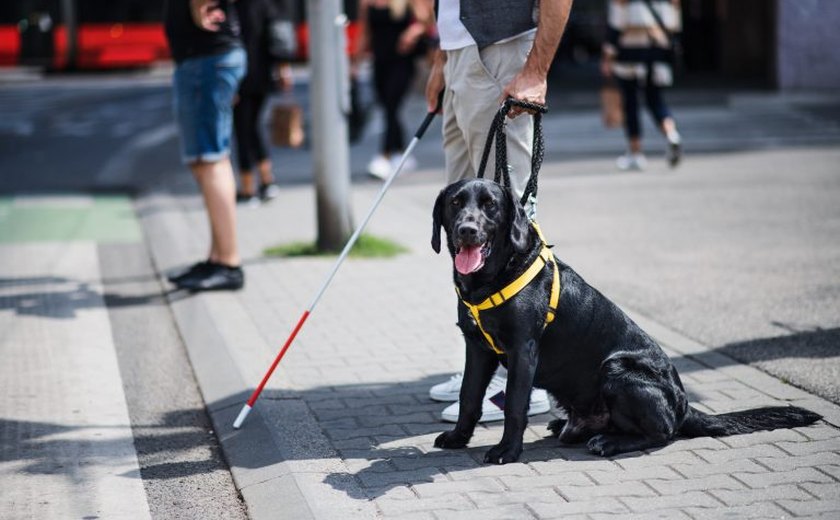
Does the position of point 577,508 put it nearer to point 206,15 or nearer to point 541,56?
point 541,56

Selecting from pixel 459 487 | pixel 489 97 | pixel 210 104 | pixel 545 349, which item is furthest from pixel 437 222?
pixel 210 104

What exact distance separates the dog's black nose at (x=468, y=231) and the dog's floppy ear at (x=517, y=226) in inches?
8.2

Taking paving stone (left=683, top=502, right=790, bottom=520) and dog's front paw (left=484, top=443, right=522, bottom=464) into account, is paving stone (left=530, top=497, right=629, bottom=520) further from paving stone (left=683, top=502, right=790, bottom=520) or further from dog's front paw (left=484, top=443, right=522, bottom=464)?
dog's front paw (left=484, top=443, right=522, bottom=464)

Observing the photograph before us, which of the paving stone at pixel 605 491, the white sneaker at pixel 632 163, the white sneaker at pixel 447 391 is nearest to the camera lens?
the paving stone at pixel 605 491

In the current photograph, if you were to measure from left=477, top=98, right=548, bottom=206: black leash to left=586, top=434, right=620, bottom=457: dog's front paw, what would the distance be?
3.09ft

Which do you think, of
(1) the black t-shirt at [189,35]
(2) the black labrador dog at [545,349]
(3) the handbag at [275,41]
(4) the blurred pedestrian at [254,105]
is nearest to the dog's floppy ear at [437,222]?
(2) the black labrador dog at [545,349]

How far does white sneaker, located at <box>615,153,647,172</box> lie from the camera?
1280 centimetres

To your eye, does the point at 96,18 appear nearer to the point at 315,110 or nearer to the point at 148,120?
the point at 148,120

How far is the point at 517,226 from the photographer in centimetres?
447

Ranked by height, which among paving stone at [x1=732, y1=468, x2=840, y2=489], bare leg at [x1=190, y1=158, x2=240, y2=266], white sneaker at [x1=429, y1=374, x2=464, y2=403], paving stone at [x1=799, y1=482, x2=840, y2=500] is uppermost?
→ bare leg at [x1=190, y1=158, x2=240, y2=266]

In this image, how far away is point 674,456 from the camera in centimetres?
455

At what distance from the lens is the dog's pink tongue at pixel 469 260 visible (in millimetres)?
4320

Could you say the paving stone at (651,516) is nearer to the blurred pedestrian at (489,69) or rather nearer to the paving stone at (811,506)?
the paving stone at (811,506)

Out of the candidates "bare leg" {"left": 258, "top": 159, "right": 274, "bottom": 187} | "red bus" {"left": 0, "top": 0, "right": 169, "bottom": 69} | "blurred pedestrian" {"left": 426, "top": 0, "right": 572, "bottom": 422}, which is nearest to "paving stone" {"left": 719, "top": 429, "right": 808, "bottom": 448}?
"blurred pedestrian" {"left": 426, "top": 0, "right": 572, "bottom": 422}
